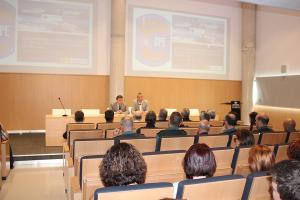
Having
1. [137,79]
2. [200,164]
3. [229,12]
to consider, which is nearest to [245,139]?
[200,164]

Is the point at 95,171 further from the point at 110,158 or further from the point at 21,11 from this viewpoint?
the point at 21,11

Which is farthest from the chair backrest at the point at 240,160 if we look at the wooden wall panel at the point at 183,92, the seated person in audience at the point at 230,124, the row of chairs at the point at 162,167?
the wooden wall panel at the point at 183,92

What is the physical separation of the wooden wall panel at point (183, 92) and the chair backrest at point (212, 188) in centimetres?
771

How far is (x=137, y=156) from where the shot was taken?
1.82 meters

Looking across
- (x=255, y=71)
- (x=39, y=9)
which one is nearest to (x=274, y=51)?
(x=255, y=71)

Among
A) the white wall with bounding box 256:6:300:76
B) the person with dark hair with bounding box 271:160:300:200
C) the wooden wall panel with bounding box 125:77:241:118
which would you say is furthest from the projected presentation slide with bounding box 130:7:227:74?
the person with dark hair with bounding box 271:160:300:200

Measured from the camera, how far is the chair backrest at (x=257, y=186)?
198cm

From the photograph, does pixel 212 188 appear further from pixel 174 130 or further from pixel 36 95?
pixel 36 95

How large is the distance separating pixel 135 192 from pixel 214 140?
255 centimetres

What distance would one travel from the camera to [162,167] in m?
2.83

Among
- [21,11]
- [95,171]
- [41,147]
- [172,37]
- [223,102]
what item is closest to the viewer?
[95,171]

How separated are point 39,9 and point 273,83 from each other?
7.67 m

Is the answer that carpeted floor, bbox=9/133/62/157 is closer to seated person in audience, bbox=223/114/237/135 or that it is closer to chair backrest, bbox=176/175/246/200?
seated person in audience, bbox=223/114/237/135

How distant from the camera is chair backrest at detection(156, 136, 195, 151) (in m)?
3.63
